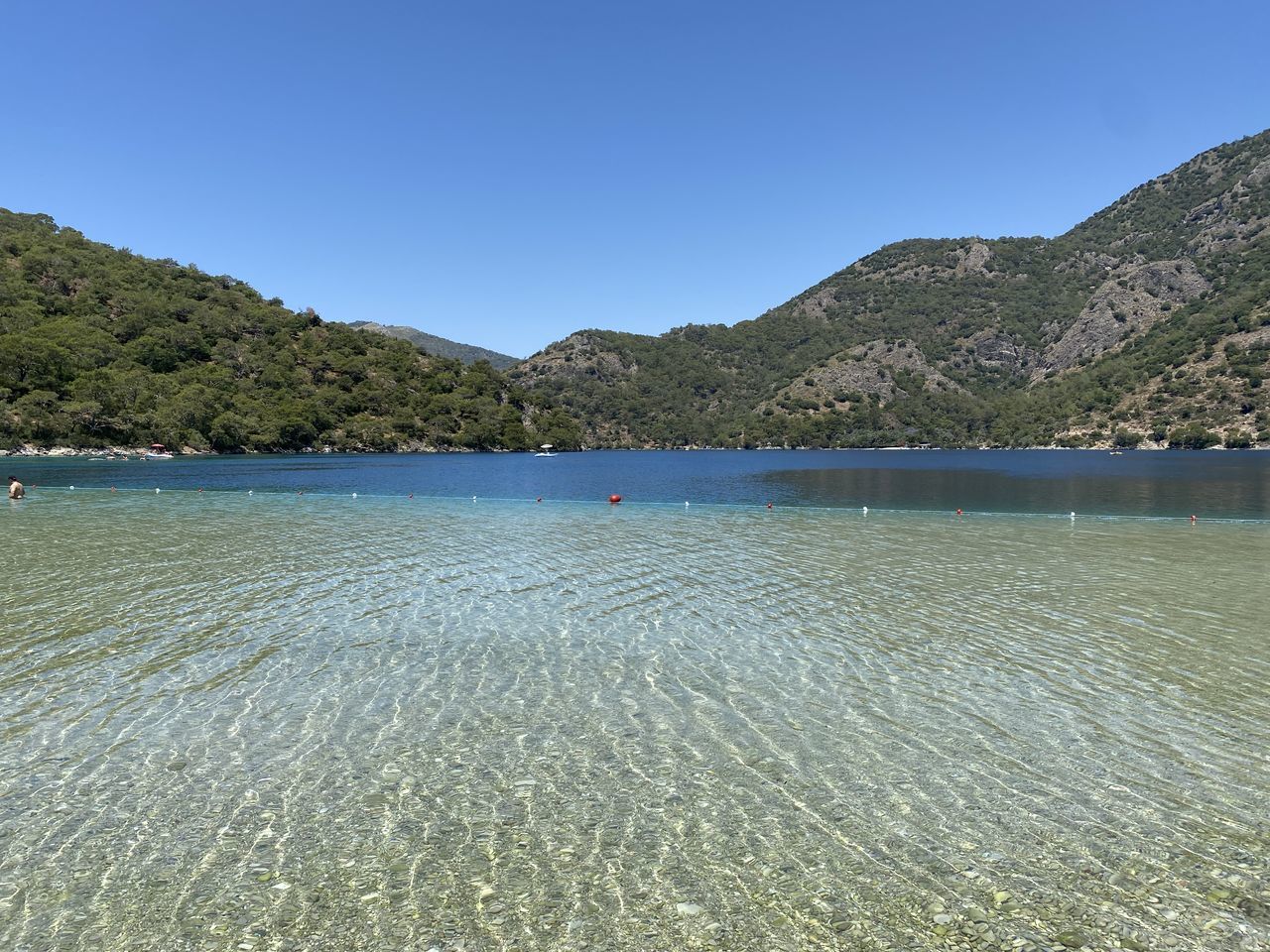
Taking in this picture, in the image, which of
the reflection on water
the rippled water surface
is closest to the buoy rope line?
the reflection on water

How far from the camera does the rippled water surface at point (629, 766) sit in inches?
259

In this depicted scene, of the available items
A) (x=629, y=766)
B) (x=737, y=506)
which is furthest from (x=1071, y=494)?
(x=629, y=766)

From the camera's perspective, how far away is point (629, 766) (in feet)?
32.5

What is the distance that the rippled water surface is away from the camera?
6.59m

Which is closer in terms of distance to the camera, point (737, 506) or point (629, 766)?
point (629, 766)

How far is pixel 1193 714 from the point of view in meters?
11.7

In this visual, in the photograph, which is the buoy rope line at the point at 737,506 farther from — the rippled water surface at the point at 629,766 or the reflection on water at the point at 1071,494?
the rippled water surface at the point at 629,766

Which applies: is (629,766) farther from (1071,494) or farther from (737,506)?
(1071,494)

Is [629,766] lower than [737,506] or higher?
higher

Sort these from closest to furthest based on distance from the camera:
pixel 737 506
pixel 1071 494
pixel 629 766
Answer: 1. pixel 629 766
2. pixel 737 506
3. pixel 1071 494

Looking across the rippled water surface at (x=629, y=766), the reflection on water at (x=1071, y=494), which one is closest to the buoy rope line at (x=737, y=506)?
the reflection on water at (x=1071, y=494)

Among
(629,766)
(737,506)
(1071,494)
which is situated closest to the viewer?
(629,766)

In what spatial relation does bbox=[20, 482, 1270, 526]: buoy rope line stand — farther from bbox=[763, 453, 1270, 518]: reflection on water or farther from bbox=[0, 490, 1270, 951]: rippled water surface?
bbox=[0, 490, 1270, 951]: rippled water surface


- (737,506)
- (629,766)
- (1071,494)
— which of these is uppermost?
(629,766)
